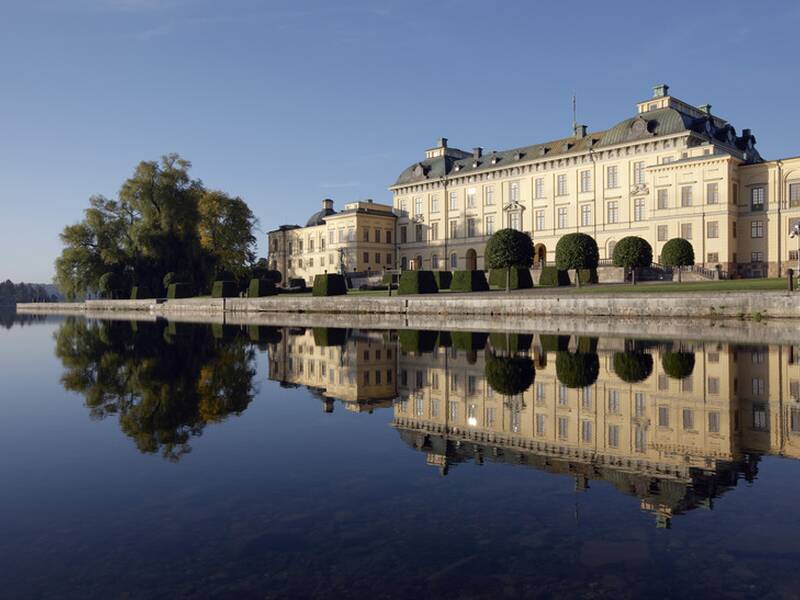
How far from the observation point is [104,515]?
489cm

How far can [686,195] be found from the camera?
46625 mm

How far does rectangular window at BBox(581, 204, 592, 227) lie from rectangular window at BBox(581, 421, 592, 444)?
164ft

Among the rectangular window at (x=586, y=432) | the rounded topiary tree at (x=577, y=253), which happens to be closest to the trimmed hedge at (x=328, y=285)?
the rounded topiary tree at (x=577, y=253)

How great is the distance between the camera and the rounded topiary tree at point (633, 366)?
11142 mm

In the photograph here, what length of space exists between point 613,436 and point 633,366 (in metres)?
6.01

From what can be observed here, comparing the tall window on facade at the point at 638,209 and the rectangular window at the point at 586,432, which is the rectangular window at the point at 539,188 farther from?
the rectangular window at the point at 586,432

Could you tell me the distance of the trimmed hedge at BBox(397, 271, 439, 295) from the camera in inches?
1569

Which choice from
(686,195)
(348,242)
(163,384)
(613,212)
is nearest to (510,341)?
(163,384)

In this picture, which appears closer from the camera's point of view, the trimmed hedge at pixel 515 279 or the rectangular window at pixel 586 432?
the rectangular window at pixel 586 432

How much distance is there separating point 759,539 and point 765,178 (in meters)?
48.4

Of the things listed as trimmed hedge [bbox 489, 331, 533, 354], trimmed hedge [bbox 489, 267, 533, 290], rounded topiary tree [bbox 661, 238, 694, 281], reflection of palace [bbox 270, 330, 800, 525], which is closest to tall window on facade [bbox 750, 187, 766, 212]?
rounded topiary tree [bbox 661, 238, 694, 281]

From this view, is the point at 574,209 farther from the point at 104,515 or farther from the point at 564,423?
the point at 104,515

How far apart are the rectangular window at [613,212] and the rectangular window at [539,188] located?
7309 mm

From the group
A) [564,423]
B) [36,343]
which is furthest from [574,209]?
[564,423]
